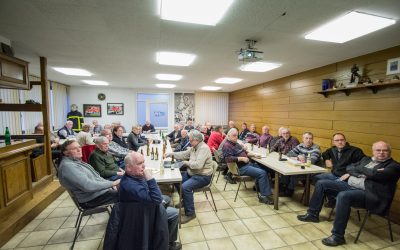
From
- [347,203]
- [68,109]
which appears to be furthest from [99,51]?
[68,109]

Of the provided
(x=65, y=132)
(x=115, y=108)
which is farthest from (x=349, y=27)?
(x=115, y=108)

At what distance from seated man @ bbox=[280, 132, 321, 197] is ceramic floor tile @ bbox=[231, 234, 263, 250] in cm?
141

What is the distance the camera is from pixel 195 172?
2.86 m

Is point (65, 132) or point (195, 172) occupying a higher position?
point (65, 132)

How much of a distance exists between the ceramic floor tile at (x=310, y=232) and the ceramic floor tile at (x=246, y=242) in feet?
2.20

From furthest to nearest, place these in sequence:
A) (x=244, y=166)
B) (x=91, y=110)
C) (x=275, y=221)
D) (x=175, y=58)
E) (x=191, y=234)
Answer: (x=91, y=110)
(x=175, y=58)
(x=244, y=166)
(x=275, y=221)
(x=191, y=234)

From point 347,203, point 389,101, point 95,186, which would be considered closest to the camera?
point 95,186

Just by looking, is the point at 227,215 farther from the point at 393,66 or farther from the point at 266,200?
the point at 393,66

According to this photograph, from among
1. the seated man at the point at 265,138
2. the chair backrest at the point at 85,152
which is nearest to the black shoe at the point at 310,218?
the seated man at the point at 265,138

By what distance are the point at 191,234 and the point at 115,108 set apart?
703 centimetres

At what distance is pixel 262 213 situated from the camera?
293 centimetres

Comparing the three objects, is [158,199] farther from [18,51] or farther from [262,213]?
[18,51]

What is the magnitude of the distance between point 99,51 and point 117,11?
1552mm

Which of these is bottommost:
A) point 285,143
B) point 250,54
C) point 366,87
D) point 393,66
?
point 285,143
